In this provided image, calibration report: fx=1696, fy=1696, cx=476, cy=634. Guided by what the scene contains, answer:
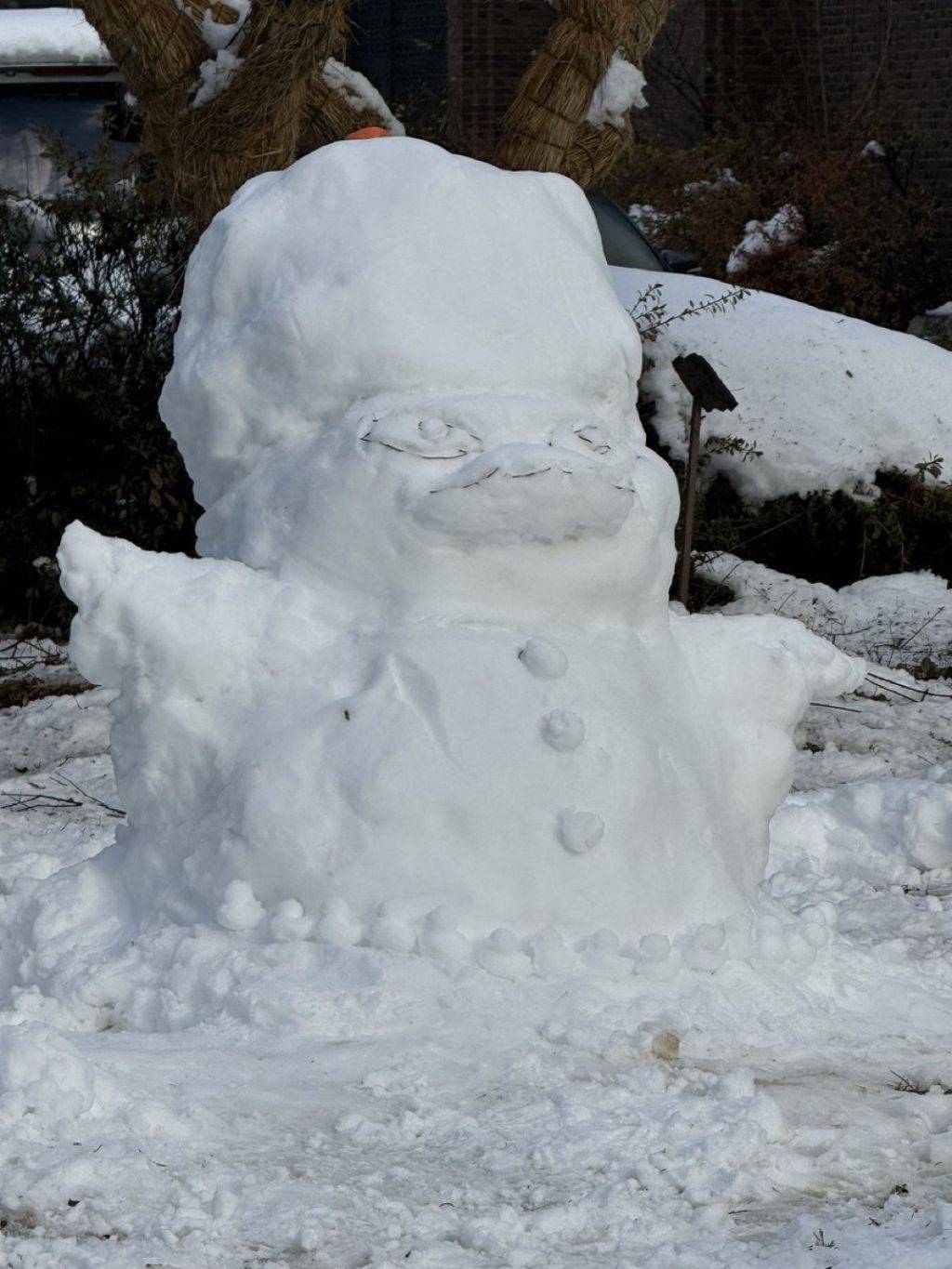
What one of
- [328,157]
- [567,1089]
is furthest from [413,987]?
[328,157]

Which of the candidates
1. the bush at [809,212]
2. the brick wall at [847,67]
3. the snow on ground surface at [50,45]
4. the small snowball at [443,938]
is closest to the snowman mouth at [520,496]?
the small snowball at [443,938]

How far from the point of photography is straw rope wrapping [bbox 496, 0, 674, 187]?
6277 millimetres

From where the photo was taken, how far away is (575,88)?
6.47 meters

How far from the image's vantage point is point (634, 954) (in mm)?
2891

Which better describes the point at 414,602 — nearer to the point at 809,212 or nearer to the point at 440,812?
the point at 440,812

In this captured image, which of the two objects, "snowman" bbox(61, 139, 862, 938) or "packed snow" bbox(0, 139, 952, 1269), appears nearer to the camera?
"packed snow" bbox(0, 139, 952, 1269)

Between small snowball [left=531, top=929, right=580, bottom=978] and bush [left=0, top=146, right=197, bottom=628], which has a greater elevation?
small snowball [left=531, top=929, right=580, bottom=978]

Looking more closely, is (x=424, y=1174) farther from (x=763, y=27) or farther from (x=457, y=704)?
(x=763, y=27)

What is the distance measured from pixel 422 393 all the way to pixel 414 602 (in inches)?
15.2

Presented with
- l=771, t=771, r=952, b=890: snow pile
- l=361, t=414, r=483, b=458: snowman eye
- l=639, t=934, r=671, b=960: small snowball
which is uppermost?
l=361, t=414, r=483, b=458: snowman eye

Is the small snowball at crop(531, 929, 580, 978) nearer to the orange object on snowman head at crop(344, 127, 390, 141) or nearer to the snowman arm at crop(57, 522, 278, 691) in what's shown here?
the snowman arm at crop(57, 522, 278, 691)

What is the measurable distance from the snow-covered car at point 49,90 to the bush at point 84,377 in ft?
2.93

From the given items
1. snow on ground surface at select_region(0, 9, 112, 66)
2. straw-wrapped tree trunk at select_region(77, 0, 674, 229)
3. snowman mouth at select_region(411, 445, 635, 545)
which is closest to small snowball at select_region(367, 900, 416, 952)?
snowman mouth at select_region(411, 445, 635, 545)

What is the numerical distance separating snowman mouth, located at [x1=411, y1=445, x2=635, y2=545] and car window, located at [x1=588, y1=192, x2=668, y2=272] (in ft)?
20.3
